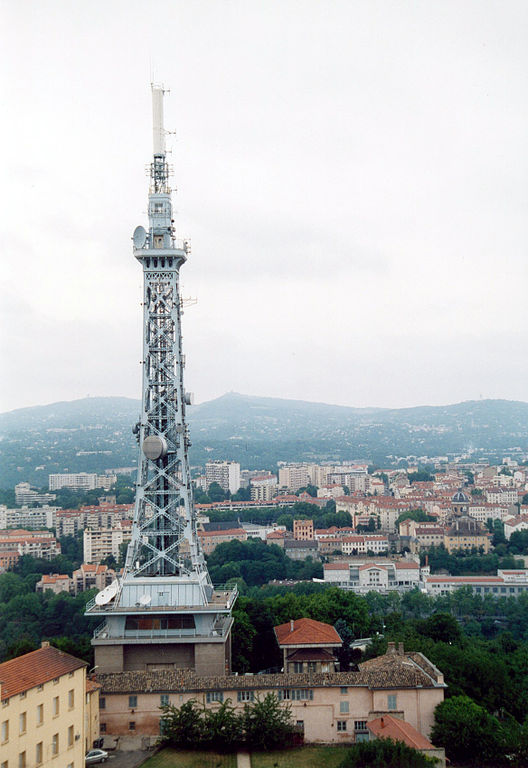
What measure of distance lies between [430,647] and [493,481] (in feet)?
319

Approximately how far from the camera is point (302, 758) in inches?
665

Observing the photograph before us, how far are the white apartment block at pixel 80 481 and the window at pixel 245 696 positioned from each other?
331 ft

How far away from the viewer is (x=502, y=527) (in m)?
76.3

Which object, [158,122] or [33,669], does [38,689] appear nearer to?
[33,669]

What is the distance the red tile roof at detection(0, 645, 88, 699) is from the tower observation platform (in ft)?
17.6

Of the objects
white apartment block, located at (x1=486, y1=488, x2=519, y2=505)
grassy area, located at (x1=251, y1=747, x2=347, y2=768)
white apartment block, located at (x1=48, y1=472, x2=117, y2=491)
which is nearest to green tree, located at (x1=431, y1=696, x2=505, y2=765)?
grassy area, located at (x1=251, y1=747, x2=347, y2=768)

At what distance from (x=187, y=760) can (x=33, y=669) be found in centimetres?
439

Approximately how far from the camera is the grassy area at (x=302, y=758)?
16.5 m

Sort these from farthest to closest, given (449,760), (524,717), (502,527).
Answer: (502,527), (524,717), (449,760)

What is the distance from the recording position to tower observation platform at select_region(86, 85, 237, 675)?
20438 mm

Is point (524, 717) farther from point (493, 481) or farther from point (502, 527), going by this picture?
point (493, 481)

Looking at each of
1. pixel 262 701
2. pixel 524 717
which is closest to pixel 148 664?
pixel 262 701

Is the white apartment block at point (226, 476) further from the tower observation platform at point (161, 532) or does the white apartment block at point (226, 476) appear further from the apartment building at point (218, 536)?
the tower observation platform at point (161, 532)

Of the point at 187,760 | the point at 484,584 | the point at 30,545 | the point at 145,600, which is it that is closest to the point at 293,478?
the point at 30,545
